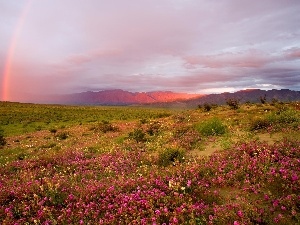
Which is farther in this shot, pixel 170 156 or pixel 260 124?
pixel 260 124

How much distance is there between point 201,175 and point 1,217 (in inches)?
240

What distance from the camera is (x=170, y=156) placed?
12.7m

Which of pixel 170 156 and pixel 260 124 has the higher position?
pixel 260 124

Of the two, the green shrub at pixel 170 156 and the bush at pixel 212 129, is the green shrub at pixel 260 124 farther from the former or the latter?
the green shrub at pixel 170 156

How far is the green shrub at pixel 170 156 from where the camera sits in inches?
488

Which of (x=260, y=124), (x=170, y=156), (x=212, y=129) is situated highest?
(x=260, y=124)

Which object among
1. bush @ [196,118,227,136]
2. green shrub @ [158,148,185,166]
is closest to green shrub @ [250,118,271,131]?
bush @ [196,118,227,136]

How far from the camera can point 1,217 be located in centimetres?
764

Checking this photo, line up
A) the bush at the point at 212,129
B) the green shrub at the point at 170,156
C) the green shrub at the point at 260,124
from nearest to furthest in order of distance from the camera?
the green shrub at the point at 170,156 < the green shrub at the point at 260,124 < the bush at the point at 212,129

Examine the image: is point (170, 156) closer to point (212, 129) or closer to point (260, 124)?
point (212, 129)

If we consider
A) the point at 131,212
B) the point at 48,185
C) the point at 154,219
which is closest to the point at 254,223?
the point at 154,219

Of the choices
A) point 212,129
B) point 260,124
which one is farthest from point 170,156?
point 260,124

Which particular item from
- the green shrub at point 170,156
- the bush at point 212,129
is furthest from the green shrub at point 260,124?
the green shrub at point 170,156

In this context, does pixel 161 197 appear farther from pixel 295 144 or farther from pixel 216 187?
pixel 295 144
